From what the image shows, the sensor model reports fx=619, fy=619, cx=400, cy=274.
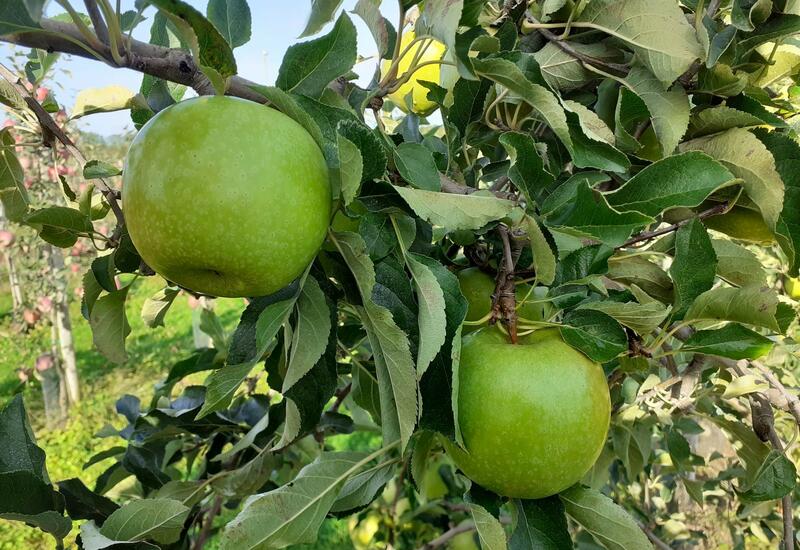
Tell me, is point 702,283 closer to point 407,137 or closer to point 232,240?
A: point 407,137

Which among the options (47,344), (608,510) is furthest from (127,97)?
(47,344)

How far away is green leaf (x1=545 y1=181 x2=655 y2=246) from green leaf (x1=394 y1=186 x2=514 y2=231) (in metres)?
0.07

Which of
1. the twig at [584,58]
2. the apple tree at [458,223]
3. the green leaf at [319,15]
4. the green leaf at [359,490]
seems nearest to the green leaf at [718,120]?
the apple tree at [458,223]

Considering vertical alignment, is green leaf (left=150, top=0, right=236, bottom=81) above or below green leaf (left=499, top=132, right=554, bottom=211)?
above

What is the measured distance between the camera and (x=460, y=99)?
2.45 ft

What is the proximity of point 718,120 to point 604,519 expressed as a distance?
18.1 inches

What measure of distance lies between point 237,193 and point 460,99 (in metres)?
0.36

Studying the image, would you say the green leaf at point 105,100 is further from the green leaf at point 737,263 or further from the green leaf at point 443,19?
the green leaf at point 737,263

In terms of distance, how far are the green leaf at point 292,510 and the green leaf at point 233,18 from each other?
476mm

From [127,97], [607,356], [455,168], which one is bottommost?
[607,356]

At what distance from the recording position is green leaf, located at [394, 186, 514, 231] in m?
0.52

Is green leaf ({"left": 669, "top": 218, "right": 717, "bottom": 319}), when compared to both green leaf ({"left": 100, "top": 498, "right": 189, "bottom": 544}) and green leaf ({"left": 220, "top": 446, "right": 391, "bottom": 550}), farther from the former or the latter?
green leaf ({"left": 100, "top": 498, "right": 189, "bottom": 544})

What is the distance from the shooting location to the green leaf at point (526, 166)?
591 millimetres

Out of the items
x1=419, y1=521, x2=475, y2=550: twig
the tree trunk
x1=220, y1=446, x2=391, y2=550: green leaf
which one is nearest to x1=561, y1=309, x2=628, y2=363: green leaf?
x1=220, y1=446, x2=391, y2=550: green leaf
